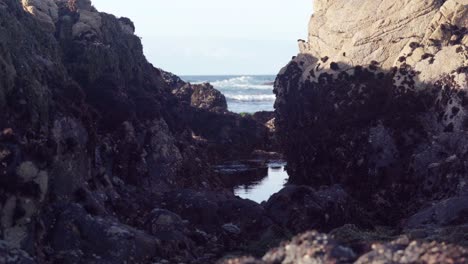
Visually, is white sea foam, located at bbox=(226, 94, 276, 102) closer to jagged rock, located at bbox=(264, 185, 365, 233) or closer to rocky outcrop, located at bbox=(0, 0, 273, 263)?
rocky outcrop, located at bbox=(0, 0, 273, 263)

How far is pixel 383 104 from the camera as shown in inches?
1382

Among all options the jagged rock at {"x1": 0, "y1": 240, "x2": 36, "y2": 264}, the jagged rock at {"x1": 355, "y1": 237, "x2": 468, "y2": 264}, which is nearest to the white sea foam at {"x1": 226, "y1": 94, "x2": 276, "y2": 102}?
the jagged rock at {"x1": 0, "y1": 240, "x2": 36, "y2": 264}

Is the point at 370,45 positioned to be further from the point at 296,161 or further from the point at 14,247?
the point at 14,247

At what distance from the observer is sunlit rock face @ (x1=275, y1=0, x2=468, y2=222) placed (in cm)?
3119

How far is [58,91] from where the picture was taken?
26.6 meters

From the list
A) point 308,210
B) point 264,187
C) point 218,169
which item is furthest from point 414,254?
point 218,169

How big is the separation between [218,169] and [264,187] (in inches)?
338

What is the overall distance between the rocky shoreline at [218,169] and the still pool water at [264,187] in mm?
1375

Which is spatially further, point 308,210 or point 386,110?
point 386,110

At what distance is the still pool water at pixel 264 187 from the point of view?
119 ft

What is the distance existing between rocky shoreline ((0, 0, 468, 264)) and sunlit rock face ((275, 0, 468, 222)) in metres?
0.08

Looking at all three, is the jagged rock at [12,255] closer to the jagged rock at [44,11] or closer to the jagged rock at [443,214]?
the jagged rock at [443,214]

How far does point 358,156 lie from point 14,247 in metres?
19.8

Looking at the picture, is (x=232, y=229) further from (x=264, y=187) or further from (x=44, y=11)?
(x=44, y=11)
